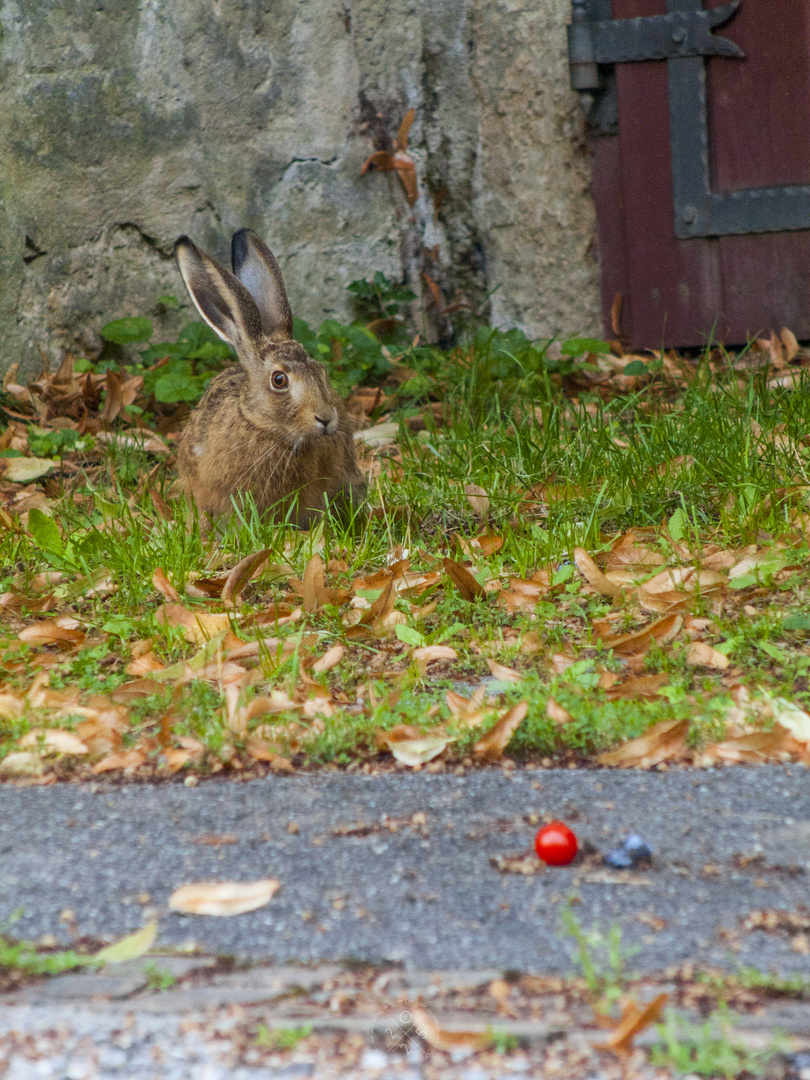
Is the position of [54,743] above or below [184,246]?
below

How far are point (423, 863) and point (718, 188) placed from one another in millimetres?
5187

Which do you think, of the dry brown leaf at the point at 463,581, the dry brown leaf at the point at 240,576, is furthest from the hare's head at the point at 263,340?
the dry brown leaf at the point at 463,581

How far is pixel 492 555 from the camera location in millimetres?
3562

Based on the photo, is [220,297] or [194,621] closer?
[194,621]

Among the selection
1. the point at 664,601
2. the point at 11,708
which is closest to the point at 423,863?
the point at 11,708

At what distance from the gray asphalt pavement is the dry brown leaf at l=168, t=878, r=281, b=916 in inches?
0.7

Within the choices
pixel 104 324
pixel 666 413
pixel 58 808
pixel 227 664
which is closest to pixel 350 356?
pixel 104 324

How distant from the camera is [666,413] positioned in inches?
178

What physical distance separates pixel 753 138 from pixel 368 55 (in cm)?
214

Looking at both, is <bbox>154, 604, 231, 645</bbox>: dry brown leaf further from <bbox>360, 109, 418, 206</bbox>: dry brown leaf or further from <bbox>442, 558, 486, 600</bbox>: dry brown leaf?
<bbox>360, 109, 418, 206</bbox>: dry brown leaf

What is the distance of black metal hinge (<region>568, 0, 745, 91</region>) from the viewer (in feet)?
19.5

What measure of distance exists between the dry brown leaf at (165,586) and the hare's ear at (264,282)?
1.30m

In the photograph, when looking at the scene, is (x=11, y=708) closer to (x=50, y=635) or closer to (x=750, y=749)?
(x=50, y=635)

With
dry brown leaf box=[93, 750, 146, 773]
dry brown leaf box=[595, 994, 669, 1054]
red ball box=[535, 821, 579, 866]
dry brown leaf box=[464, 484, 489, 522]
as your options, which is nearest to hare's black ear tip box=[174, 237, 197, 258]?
dry brown leaf box=[464, 484, 489, 522]
